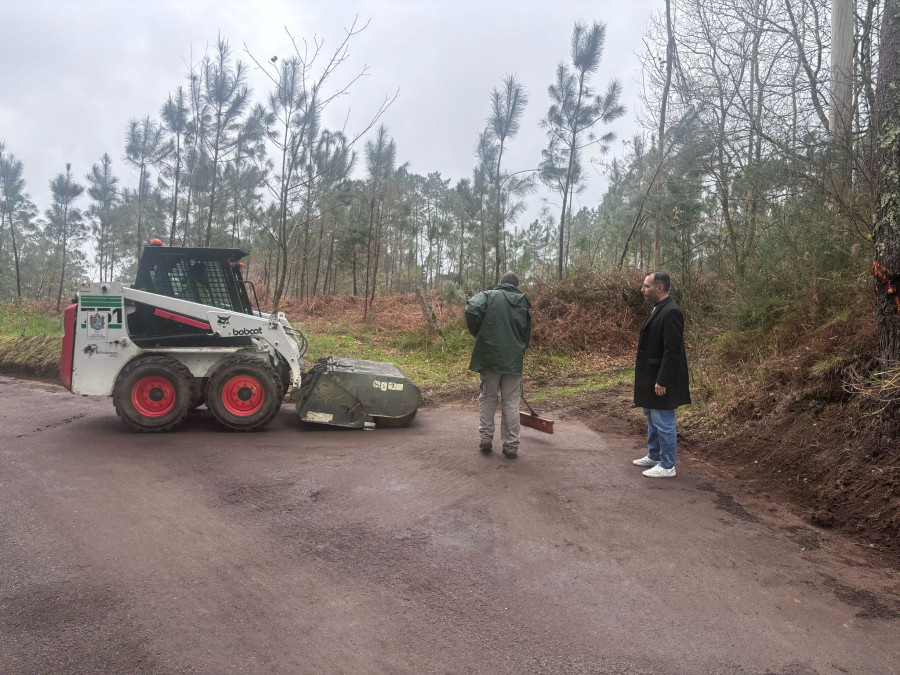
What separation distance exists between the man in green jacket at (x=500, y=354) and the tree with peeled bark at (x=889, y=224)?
3168mm

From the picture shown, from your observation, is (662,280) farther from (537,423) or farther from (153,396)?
(153,396)

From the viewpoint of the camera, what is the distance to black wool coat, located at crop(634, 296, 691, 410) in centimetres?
529

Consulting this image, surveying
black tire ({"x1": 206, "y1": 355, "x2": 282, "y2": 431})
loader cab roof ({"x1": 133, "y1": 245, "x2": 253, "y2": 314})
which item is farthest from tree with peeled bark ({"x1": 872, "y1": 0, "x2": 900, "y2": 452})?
loader cab roof ({"x1": 133, "y1": 245, "x2": 253, "y2": 314})

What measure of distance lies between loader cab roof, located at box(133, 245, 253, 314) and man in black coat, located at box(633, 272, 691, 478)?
5.22 m

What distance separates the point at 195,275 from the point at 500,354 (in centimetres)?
439

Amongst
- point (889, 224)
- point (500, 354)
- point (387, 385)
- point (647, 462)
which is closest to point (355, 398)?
point (387, 385)

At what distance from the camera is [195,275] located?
731cm

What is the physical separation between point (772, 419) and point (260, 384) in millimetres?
6150

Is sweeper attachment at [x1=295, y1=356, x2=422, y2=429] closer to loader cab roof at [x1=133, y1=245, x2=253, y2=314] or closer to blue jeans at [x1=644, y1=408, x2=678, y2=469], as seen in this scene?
loader cab roof at [x1=133, y1=245, x2=253, y2=314]

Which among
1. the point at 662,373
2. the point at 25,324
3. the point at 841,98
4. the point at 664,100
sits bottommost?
the point at 25,324

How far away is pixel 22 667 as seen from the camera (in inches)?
94.3

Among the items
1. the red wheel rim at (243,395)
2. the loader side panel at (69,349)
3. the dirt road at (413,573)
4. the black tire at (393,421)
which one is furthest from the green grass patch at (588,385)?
the loader side panel at (69,349)

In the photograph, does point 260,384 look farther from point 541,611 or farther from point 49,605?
point 541,611

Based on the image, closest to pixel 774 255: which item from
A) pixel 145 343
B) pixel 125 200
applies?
pixel 145 343
